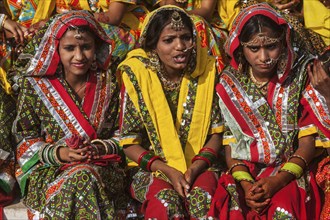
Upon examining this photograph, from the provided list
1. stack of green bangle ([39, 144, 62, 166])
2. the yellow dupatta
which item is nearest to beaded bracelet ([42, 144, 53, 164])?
stack of green bangle ([39, 144, 62, 166])

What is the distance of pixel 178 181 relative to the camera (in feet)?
18.3

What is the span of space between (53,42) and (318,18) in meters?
2.28

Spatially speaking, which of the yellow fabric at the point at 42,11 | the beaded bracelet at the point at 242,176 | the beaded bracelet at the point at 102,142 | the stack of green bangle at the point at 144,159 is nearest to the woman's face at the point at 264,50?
the beaded bracelet at the point at 242,176

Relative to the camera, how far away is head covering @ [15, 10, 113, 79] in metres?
5.95

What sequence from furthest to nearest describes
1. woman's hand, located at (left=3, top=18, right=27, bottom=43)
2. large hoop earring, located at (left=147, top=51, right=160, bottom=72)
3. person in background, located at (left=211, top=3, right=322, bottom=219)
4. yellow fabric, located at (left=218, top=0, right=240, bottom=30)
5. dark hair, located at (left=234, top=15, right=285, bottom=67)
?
yellow fabric, located at (left=218, top=0, right=240, bottom=30) < woman's hand, located at (left=3, top=18, right=27, bottom=43) < large hoop earring, located at (left=147, top=51, right=160, bottom=72) < dark hair, located at (left=234, top=15, right=285, bottom=67) < person in background, located at (left=211, top=3, right=322, bottom=219)

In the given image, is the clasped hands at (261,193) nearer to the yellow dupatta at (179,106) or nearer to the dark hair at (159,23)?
the yellow dupatta at (179,106)

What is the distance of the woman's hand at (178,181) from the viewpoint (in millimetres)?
5523

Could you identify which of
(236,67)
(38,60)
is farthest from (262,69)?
(38,60)

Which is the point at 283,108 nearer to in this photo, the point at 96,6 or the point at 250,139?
the point at 250,139

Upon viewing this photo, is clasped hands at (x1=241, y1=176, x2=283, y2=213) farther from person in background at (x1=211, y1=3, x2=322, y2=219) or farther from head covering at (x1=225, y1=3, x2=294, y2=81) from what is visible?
head covering at (x1=225, y1=3, x2=294, y2=81)

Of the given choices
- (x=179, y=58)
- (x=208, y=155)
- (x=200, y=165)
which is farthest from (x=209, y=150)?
(x=179, y=58)

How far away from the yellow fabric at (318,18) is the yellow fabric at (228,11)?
610 mm

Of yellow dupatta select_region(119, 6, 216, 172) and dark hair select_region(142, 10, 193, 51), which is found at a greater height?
dark hair select_region(142, 10, 193, 51)

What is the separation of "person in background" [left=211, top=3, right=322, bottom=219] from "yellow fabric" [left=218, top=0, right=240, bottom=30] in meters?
1.17
